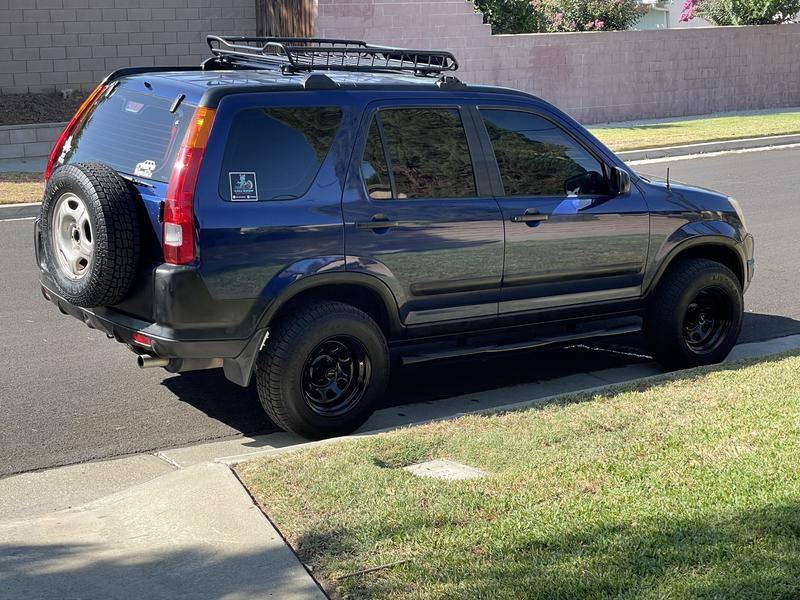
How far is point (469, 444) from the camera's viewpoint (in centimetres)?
583

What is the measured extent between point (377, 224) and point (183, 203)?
45.3 inches

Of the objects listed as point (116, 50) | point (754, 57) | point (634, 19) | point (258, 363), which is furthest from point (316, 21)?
point (258, 363)

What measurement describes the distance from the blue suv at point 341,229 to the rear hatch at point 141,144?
0.04 feet

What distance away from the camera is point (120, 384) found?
7.42m

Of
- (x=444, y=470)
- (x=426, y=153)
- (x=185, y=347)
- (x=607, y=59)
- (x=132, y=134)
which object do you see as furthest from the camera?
(x=607, y=59)

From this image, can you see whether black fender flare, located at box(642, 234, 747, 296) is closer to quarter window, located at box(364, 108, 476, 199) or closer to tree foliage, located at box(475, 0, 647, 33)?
quarter window, located at box(364, 108, 476, 199)

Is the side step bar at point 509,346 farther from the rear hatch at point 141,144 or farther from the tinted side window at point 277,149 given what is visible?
the rear hatch at point 141,144

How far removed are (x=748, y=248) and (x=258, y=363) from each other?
3726 millimetres

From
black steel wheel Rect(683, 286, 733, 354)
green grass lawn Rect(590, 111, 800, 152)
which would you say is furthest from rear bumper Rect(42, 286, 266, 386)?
green grass lawn Rect(590, 111, 800, 152)

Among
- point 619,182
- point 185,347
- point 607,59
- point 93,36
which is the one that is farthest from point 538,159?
point 607,59

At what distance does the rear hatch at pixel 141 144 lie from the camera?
238 inches

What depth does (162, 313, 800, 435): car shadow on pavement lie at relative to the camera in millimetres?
7090

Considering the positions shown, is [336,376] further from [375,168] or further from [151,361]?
[375,168]

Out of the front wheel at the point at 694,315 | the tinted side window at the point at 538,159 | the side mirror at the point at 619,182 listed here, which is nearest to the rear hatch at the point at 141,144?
the tinted side window at the point at 538,159
